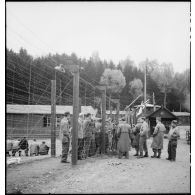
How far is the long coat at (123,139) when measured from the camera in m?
11.3

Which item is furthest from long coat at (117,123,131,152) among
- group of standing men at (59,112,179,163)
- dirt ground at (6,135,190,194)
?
dirt ground at (6,135,190,194)

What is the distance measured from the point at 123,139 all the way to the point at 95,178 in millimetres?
4691

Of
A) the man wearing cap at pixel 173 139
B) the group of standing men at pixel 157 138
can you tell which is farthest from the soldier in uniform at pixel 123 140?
the man wearing cap at pixel 173 139

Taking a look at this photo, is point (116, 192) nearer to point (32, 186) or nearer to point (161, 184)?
point (161, 184)

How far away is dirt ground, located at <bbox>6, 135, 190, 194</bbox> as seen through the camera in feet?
19.5

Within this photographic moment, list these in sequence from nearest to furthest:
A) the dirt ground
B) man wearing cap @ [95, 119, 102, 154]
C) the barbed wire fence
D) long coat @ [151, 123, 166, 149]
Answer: the dirt ground → the barbed wire fence → long coat @ [151, 123, 166, 149] → man wearing cap @ [95, 119, 102, 154]

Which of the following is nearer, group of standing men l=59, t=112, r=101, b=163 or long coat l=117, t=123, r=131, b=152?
group of standing men l=59, t=112, r=101, b=163

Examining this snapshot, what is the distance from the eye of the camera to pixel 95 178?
6.95m

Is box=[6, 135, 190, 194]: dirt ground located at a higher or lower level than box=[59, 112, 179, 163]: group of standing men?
lower

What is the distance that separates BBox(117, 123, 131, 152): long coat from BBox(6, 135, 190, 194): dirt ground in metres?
2.05

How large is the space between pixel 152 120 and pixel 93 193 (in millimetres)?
34479

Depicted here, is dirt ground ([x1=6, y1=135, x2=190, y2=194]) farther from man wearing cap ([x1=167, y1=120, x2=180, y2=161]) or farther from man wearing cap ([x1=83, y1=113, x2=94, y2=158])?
man wearing cap ([x1=83, y1=113, x2=94, y2=158])

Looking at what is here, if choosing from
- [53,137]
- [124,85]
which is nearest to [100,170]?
[53,137]

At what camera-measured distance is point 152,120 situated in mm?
39156
